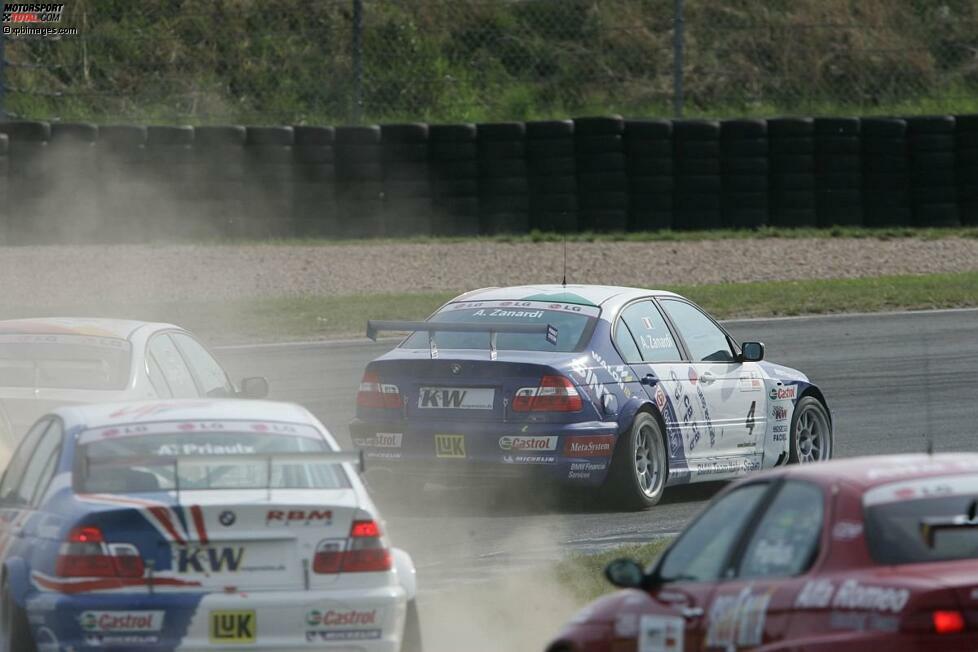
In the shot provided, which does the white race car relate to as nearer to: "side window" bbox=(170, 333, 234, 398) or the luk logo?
"side window" bbox=(170, 333, 234, 398)

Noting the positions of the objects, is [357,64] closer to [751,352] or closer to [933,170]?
[933,170]

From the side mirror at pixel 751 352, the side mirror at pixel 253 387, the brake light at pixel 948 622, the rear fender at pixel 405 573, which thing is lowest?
the rear fender at pixel 405 573

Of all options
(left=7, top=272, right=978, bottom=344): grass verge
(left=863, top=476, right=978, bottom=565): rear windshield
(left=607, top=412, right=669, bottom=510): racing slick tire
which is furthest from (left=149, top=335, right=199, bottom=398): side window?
(left=7, top=272, right=978, bottom=344): grass verge

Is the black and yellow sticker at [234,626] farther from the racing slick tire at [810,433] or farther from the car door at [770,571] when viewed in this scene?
the racing slick tire at [810,433]

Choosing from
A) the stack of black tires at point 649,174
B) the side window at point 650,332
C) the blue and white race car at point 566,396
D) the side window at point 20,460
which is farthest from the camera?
the stack of black tires at point 649,174

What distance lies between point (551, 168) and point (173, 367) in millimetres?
15032

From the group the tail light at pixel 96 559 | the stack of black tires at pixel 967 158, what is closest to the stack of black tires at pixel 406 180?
the stack of black tires at pixel 967 158

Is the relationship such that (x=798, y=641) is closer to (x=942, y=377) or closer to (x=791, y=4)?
(x=942, y=377)

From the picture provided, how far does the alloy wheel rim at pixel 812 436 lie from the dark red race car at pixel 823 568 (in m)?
7.02

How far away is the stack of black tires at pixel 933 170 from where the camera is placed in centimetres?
2591

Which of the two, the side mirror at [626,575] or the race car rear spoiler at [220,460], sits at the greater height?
the race car rear spoiler at [220,460]

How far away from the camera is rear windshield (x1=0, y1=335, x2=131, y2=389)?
412 inches

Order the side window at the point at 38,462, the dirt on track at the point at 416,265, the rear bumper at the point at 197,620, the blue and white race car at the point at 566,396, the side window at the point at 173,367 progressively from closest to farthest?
the rear bumper at the point at 197,620 < the side window at the point at 38,462 < the side window at the point at 173,367 < the blue and white race car at the point at 566,396 < the dirt on track at the point at 416,265

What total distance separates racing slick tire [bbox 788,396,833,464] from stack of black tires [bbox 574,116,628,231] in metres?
12.9
